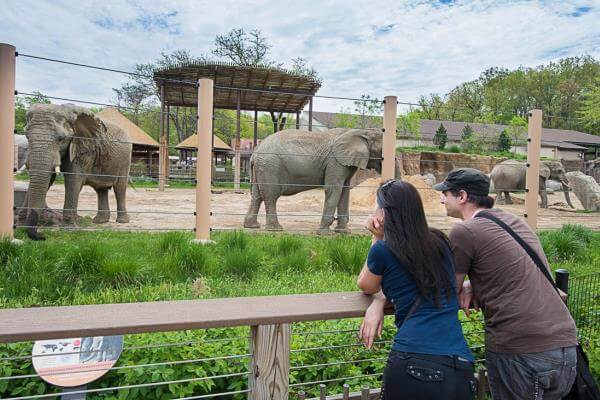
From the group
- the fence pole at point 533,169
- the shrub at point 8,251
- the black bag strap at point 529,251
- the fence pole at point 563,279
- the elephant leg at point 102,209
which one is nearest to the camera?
the black bag strap at point 529,251

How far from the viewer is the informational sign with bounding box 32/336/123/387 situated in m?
1.66

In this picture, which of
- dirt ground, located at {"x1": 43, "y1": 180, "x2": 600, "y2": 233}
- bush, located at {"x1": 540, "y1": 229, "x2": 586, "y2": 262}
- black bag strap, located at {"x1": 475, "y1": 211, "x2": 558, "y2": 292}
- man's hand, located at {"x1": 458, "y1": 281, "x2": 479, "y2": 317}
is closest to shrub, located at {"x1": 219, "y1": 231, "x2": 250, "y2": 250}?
dirt ground, located at {"x1": 43, "y1": 180, "x2": 600, "y2": 233}

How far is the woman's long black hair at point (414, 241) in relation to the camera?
5.69ft

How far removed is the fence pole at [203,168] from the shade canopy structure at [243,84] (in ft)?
29.9

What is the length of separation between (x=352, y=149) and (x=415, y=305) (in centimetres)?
664

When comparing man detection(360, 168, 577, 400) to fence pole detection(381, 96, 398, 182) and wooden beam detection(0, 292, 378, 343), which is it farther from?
fence pole detection(381, 96, 398, 182)

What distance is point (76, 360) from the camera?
1.70 m

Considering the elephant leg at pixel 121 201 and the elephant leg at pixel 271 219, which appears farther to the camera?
the elephant leg at pixel 121 201

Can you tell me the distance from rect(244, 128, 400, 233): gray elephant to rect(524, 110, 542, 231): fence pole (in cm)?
240

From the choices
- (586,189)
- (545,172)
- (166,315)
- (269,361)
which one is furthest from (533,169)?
(586,189)

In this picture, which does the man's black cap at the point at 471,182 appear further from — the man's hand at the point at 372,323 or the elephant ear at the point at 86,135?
the elephant ear at the point at 86,135

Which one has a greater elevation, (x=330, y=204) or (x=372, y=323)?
(x=330, y=204)

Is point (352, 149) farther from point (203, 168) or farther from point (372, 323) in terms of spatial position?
point (372, 323)

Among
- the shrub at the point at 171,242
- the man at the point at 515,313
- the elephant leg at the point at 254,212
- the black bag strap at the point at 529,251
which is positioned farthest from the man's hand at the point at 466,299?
the elephant leg at the point at 254,212
